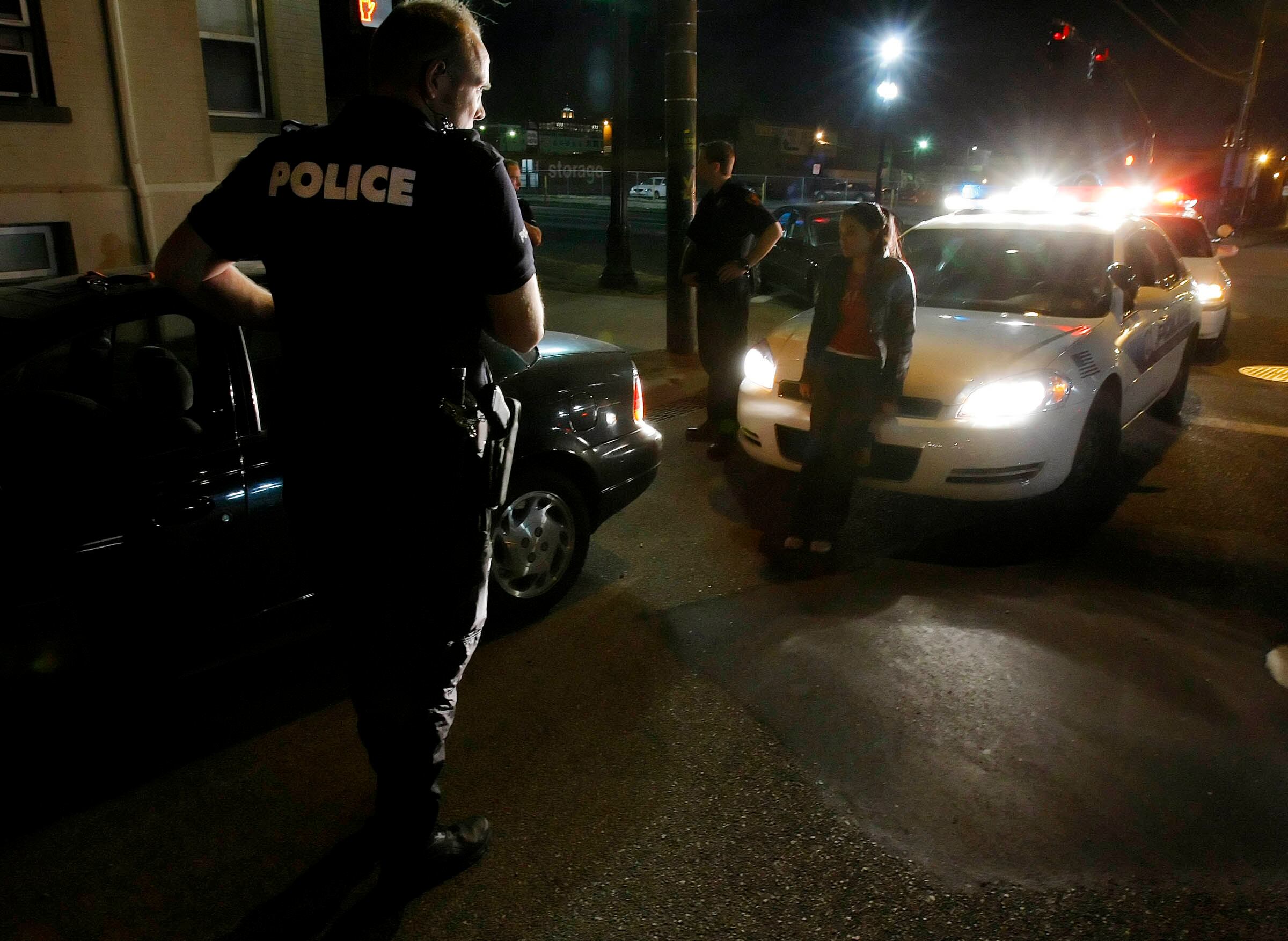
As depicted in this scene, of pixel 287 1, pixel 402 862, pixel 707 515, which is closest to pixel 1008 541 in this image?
pixel 707 515

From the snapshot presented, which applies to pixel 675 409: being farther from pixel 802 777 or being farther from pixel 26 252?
pixel 26 252

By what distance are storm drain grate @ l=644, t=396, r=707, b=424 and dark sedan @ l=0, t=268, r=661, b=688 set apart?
14.8ft

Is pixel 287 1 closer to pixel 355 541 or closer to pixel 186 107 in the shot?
pixel 186 107

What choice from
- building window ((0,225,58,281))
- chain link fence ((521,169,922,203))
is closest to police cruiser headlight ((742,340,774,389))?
building window ((0,225,58,281))

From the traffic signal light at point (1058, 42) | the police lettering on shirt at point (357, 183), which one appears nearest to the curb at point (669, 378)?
the police lettering on shirt at point (357, 183)

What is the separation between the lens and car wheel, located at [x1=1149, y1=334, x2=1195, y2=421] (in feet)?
23.6

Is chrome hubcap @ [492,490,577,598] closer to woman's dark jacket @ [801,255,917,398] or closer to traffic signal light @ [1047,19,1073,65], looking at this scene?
woman's dark jacket @ [801,255,917,398]

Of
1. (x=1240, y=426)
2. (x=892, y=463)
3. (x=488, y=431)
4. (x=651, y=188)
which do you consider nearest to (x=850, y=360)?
(x=892, y=463)

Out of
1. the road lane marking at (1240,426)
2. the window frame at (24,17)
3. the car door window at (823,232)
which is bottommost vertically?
the road lane marking at (1240,426)

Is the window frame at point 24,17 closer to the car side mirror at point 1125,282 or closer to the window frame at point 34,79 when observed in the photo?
the window frame at point 34,79

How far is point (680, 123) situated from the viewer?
340 inches

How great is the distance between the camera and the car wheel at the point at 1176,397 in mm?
7188

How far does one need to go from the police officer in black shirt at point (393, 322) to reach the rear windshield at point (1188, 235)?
10.1 m

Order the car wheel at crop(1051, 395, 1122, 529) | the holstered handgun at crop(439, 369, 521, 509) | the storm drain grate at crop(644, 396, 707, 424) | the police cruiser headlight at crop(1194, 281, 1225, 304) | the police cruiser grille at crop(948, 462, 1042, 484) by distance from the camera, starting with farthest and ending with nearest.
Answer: the police cruiser headlight at crop(1194, 281, 1225, 304) → the storm drain grate at crop(644, 396, 707, 424) → the car wheel at crop(1051, 395, 1122, 529) → the police cruiser grille at crop(948, 462, 1042, 484) → the holstered handgun at crop(439, 369, 521, 509)
